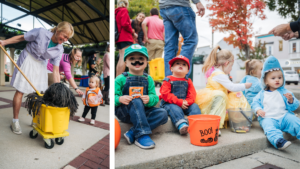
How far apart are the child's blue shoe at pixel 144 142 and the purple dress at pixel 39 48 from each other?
0.85 meters

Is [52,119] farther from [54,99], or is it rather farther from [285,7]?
[285,7]

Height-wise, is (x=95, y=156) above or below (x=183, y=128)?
below

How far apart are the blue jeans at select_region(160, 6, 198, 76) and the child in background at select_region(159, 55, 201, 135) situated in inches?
9.2

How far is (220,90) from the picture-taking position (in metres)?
2.07

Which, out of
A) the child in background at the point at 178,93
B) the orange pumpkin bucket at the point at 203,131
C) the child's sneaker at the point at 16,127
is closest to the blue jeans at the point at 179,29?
the child in background at the point at 178,93

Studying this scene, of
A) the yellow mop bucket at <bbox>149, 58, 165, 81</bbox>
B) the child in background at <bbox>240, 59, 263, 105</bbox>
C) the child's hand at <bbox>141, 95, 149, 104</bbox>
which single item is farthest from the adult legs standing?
the child in background at <bbox>240, 59, 263, 105</bbox>

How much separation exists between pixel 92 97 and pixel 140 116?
42 cm

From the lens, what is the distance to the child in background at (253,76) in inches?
102

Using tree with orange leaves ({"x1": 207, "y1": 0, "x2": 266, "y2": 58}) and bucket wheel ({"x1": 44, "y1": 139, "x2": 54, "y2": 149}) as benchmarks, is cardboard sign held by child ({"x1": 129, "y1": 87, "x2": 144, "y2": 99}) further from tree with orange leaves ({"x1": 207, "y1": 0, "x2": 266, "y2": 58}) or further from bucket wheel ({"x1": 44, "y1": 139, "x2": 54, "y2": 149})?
tree with orange leaves ({"x1": 207, "y1": 0, "x2": 266, "y2": 58})

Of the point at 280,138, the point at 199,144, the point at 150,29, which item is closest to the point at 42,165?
the point at 199,144

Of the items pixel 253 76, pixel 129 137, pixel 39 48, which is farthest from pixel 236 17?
pixel 39 48

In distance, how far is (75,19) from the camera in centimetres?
138

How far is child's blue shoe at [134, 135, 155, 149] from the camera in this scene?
1.47m

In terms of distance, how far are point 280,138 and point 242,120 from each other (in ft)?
1.13
